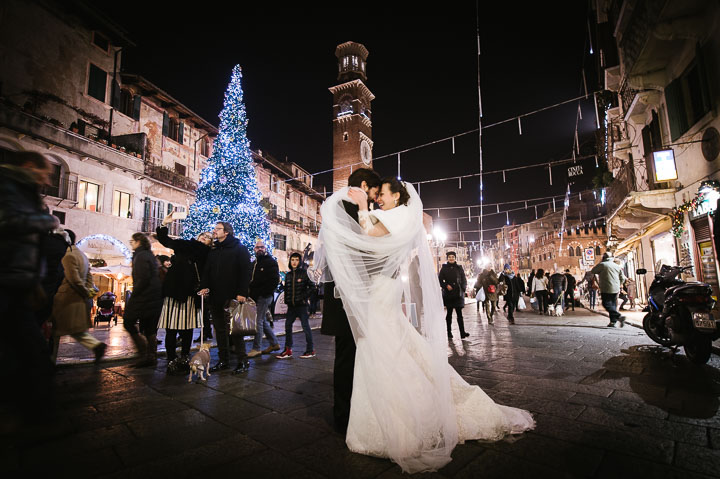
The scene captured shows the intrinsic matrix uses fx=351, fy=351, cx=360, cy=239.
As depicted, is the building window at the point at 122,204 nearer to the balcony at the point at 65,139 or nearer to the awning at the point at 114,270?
the balcony at the point at 65,139

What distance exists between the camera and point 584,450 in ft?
6.55

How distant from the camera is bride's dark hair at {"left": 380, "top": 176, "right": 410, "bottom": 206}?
2666 mm

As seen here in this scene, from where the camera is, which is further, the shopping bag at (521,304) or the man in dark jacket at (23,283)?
the shopping bag at (521,304)

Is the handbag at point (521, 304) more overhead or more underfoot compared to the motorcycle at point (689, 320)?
more underfoot

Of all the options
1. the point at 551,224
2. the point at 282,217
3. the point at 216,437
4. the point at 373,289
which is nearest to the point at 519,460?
the point at 373,289

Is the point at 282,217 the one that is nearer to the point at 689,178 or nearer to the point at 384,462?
the point at 689,178

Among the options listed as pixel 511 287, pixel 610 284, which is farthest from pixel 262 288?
pixel 511 287

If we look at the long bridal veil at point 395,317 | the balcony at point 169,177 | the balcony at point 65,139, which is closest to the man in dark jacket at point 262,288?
the long bridal veil at point 395,317

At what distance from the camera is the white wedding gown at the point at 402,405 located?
79.9 inches

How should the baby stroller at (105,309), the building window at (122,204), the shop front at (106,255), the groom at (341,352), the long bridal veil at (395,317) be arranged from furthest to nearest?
the building window at (122,204), the shop front at (106,255), the baby stroller at (105,309), the groom at (341,352), the long bridal veil at (395,317)

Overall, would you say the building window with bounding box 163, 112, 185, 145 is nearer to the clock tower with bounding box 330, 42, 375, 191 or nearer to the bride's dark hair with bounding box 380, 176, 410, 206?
the clock tower with bounding box 330, 42, 375, 191

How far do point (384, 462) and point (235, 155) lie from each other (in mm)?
14855

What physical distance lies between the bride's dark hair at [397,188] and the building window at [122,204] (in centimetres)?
1773

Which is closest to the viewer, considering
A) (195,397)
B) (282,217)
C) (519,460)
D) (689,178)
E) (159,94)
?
(519,460)
